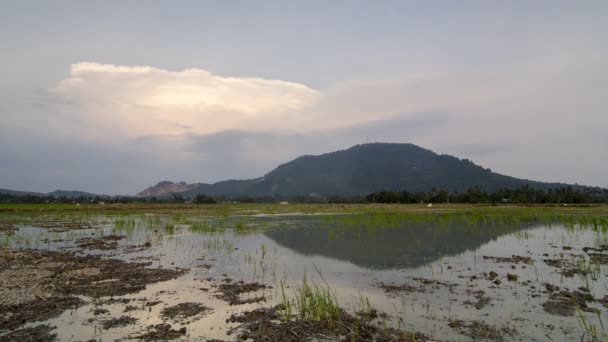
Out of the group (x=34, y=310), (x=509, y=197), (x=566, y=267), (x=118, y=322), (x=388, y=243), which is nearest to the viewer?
(x=118, y=322)

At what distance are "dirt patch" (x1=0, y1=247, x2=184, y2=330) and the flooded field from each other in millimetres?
39

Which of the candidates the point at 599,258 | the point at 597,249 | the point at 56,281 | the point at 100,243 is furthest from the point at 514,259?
the point at 100,243

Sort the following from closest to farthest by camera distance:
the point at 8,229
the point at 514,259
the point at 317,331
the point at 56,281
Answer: the point at 317,331
the point at 56,281
the point at 514,259
the point at 8,229

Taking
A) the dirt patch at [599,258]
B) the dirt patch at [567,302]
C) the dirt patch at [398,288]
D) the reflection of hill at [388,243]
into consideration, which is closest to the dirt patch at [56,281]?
the dirt patch at [398,288]

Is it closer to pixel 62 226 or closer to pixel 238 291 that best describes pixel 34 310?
pixel 238 291

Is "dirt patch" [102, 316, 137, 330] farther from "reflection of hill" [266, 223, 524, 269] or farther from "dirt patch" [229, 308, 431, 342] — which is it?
"reflection of hill" [266, 223, 524, 269]

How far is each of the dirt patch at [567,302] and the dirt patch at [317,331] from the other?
350 centimetres

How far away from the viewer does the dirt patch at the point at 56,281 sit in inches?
309

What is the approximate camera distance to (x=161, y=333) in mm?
6574

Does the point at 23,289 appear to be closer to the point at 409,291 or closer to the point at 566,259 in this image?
the point at 409,291

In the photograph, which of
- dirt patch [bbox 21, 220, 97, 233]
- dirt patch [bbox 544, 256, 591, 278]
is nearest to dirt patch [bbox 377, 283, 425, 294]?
dirt patch [bbox 544, 256, 591, 278]

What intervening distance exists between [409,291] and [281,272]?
414 centimetres

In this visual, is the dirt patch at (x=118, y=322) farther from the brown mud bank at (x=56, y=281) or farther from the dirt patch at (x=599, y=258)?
the dirt patch at (x=599, y=258)

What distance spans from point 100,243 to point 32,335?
1305 centimetres
